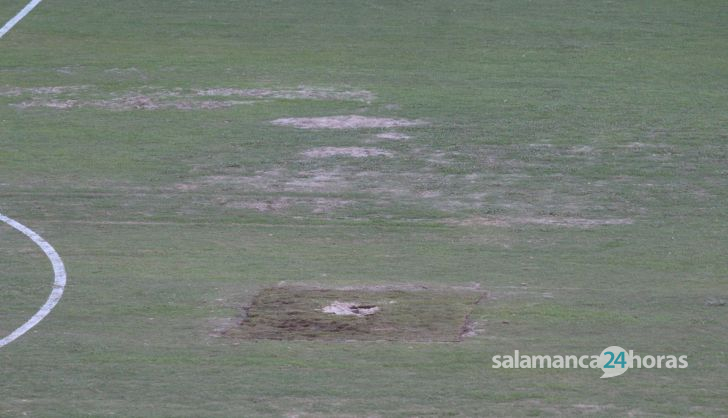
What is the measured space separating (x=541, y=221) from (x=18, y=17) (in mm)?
19106

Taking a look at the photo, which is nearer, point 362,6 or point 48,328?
point 48,328

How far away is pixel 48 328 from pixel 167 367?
1979 millimetres

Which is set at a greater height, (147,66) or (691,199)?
(147,66)

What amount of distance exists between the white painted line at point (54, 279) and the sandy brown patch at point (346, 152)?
560 cm

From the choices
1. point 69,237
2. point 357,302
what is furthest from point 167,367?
point 69,237

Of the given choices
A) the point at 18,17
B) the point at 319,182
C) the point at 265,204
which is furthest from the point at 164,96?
the point at 18,17

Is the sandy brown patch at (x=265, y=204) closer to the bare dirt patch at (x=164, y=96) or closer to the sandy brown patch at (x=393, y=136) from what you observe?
the sandy brown patch at (x=393, y=136)

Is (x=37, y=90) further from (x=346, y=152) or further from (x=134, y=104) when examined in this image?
(x=346, y=152)

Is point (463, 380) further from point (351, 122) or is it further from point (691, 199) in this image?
point (351, 122)

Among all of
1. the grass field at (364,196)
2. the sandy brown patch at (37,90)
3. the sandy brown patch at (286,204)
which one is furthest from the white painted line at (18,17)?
the sandy brown patch at (286,204)

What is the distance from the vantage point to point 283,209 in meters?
17.2

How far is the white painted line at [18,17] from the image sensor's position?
29.1 metres

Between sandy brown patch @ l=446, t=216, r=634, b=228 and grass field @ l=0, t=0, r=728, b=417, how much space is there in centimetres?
6

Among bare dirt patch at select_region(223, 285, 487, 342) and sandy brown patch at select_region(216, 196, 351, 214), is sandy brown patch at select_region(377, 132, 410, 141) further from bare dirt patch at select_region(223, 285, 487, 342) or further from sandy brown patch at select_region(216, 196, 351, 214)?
bare dirt patch at select_region(223, 285, 487, 342)
